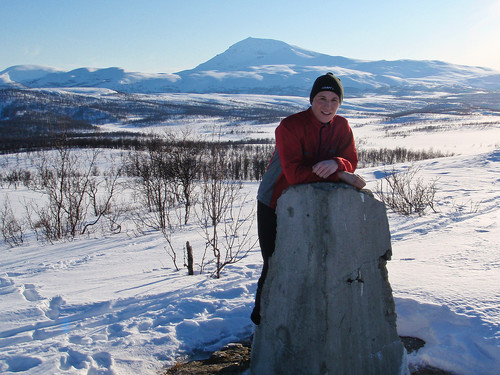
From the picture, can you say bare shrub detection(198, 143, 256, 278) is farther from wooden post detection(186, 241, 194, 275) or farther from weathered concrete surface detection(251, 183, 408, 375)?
weathered concrete surface detection(251, 183, 408, 375)

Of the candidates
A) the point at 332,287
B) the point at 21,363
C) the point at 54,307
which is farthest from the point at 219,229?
the point at 332,287

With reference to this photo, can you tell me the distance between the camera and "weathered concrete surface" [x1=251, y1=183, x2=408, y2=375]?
2316 millimetres

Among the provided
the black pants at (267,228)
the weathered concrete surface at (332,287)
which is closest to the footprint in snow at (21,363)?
the weathered concrete surface at (332,287)

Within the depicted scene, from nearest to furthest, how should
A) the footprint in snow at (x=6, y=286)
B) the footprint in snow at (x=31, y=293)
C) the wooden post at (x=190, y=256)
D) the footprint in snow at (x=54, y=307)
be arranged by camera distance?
1. the footprint in snow at (x=54, y=307)
2. the footprint in snow at (x=31, y=293)
3. the footprint in snow at (x=6, y=286)
4. the wooden post at (x=190, y=256)

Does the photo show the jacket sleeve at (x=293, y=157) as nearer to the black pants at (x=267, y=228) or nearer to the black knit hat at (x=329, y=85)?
the black knit hat at (x=329, y=85)

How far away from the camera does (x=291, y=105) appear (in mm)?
148500

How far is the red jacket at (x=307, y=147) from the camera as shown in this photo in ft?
7.53

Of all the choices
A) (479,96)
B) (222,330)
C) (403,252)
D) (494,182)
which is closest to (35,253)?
(222,330)

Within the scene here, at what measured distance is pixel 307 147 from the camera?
2375mm

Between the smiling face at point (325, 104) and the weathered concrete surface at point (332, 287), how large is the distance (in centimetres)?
43

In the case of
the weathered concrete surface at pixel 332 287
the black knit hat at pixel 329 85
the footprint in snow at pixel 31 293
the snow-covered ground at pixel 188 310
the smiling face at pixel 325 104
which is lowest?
the footprint in snow at pixel 31 293

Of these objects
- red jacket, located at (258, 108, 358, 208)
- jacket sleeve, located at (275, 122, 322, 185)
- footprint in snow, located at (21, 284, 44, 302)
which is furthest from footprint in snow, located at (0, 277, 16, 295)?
jacket sleeve, located at (275, 122, 322, 185)

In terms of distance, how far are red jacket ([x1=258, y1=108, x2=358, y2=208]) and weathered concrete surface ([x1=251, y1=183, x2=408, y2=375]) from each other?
12 centimetres

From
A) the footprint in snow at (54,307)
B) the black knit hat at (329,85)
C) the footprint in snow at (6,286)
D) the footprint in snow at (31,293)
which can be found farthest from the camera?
the footprint in snow at (6,286)
